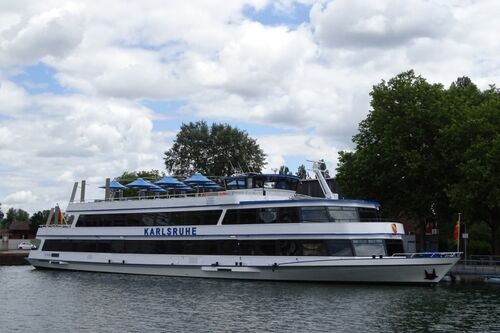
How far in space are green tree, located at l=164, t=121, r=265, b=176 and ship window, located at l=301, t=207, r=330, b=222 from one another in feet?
183

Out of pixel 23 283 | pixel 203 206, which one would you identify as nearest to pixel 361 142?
pixel 203 206

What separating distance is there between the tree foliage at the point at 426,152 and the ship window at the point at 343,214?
1141 centimetres

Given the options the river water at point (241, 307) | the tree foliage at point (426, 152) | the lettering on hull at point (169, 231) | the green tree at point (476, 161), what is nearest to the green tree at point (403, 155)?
the tree foliage at point (426, 152)

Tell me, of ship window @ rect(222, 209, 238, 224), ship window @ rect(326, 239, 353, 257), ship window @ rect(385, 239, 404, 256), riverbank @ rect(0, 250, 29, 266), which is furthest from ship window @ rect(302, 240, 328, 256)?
riverbank @ rect(0, 250, 29, 266)

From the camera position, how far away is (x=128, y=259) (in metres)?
47.7

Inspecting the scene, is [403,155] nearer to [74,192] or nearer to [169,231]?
[169,231]

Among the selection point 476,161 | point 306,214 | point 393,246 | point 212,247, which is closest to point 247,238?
point 212,247

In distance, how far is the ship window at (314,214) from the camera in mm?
39406

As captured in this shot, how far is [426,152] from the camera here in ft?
178

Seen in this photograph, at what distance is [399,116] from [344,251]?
65.8 feet

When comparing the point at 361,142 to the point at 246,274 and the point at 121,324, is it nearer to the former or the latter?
the point at 246,274

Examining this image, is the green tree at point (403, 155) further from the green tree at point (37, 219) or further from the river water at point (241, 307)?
the green tree at point (37, 219)

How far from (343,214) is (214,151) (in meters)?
58.9

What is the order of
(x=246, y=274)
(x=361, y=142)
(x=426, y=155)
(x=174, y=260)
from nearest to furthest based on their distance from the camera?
(x=246, y=274), (x=174, y=260), (x=426, y=155), (x=361, y=142)
